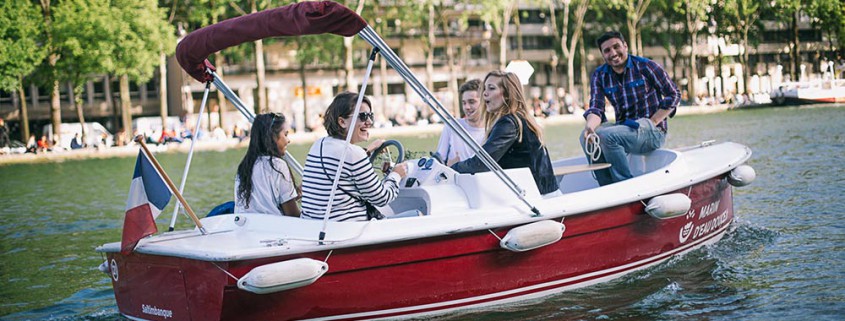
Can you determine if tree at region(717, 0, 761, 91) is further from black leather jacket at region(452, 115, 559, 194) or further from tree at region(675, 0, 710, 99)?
black leather jacket at region(452, 115, 559, 194)

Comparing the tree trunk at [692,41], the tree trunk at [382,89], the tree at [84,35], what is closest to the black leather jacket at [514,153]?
the tree at [84,35]

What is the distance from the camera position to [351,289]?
25.6ft

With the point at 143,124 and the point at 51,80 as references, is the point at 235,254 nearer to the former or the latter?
the point at 51,80

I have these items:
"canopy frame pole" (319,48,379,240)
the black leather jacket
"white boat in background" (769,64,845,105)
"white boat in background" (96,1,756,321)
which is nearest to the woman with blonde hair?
the black leather jacket

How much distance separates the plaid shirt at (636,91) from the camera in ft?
36.3

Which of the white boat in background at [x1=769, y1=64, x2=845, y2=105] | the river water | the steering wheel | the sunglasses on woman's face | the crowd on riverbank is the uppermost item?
the sunglasses on woman's face

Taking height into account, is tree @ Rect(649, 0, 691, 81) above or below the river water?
above

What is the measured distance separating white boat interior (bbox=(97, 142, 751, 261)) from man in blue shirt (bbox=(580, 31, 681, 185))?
69 centimetres

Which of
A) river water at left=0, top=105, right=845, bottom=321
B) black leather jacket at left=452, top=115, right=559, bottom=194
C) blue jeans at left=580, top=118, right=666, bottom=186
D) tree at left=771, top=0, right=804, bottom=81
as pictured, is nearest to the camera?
river water at left=0, top=105, right=845, bottom=321

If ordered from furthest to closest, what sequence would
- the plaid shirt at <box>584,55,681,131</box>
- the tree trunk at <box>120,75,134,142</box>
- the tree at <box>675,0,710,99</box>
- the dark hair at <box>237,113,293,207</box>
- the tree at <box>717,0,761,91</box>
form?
1. the tree at <box>717,0,761,91</box>
2. the tree at <box>675,0,710,99</box>
3. the tree trunk at <box>120,75,134,142</box>
4. the plaid shirt at <box>584,55,681,131</box>
5. the dark hair at <box>237,113,293,207</box>

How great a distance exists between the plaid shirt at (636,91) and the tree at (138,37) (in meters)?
34.8

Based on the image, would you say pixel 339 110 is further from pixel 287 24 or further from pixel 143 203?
pixel 143 203

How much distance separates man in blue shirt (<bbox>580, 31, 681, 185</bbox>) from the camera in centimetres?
1067

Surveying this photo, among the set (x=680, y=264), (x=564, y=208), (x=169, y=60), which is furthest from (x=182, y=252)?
(x=169, y=60)
